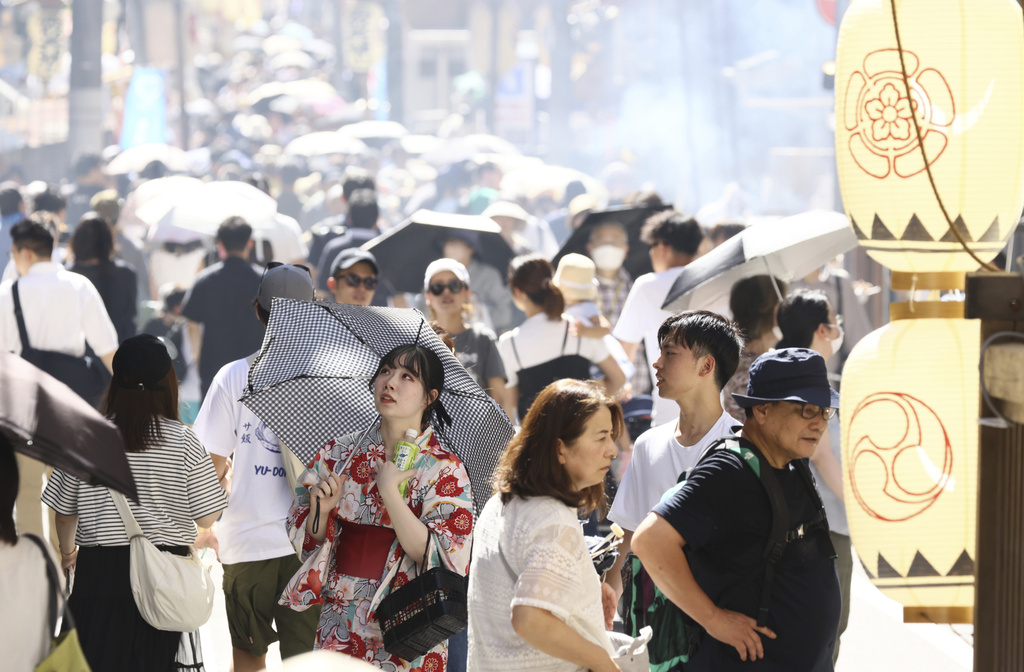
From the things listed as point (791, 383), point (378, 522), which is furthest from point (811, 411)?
point (378, 522)

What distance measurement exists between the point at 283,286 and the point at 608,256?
13.7 ft

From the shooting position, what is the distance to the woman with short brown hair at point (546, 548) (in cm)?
296

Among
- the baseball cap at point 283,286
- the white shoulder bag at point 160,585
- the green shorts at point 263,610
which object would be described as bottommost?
the green shorts at point 263,610

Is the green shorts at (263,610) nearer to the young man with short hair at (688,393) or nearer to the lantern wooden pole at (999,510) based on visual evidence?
the young man with short hair at (688,393)

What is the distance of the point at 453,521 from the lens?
3.66 m

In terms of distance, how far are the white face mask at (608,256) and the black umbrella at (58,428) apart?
6167 millimetres

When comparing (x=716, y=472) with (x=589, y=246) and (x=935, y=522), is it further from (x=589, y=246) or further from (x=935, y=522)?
(x=589, y=246)

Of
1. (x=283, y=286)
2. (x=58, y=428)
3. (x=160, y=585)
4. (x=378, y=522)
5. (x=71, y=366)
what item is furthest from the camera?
(x=71, y=366)

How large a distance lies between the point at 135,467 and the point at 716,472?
1899 millimetres

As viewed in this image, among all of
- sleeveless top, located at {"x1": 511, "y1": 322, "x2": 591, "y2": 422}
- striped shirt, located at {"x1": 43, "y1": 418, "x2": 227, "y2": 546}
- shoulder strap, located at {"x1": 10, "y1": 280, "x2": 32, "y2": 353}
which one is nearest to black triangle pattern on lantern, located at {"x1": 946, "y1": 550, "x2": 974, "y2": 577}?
striped shirt, located at {"x1": 43, "y1": 418, "x2": 227, "y2": 546}

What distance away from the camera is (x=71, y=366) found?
6934 mm

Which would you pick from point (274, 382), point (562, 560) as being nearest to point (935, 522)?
point (562, 560)

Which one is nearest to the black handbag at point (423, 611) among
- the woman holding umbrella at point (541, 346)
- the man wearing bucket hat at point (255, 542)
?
the man wearing bucket hat at point (255, 542)

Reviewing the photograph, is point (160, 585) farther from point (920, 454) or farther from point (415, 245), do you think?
point (415, 245)
